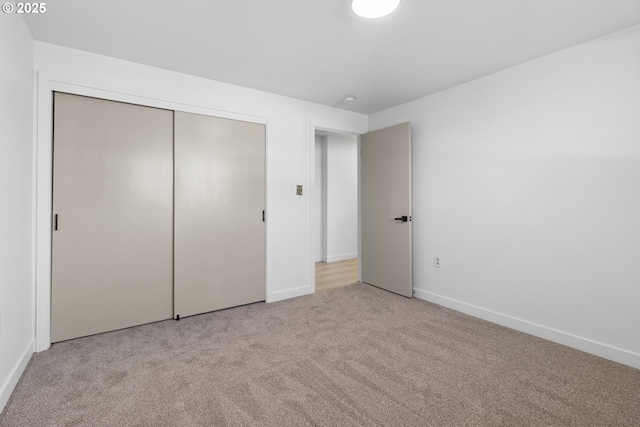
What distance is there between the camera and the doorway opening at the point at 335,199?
18.6 feet

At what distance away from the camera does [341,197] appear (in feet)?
19.4

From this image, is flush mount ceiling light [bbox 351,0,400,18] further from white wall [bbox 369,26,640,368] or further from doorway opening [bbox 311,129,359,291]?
doorway opening [bbox 311,129,359,291]

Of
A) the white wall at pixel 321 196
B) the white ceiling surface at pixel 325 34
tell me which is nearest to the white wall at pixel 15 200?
the white ceiling surface at pixel 325 34

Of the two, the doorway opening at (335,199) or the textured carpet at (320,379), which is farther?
the doorway opening at (335,199)

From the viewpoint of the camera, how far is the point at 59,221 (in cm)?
233

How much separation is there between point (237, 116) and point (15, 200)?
1.91 metres

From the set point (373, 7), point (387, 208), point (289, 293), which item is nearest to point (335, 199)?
point (387, 208)

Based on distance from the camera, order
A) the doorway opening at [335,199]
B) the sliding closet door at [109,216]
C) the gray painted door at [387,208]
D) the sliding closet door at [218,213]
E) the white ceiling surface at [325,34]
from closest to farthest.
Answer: the white ceiling surface at [325,34] → the sliding closet door at [109,216] → the sliding closet door at [218,213] → the gray painted door at [387,208] → the doorway opening at [335,199]

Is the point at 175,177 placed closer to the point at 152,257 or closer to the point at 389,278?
the point at 152,257

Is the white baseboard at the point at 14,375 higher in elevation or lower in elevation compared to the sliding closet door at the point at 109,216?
lower

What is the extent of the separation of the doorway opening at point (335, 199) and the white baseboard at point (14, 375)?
3984mm

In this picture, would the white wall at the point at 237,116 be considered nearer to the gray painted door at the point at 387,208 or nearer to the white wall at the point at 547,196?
the gray painted door at the point at 387,208

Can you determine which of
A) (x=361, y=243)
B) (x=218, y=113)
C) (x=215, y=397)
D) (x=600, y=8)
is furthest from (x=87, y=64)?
(x=600, y=8)

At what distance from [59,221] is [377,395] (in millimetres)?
2659
